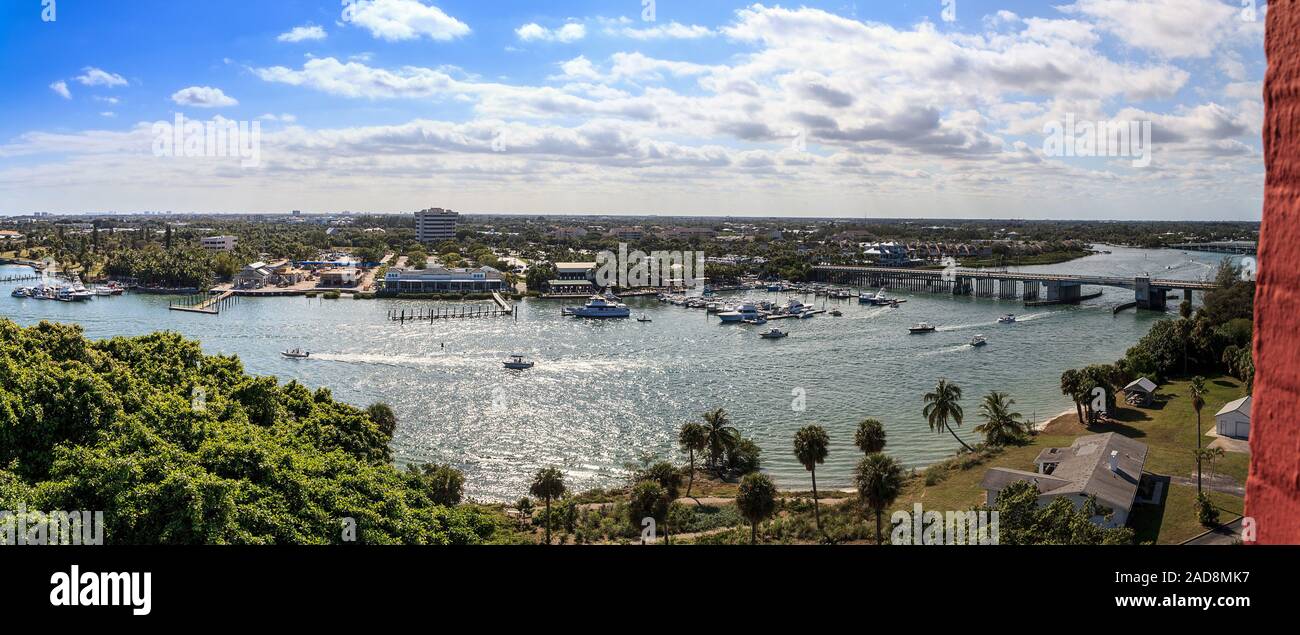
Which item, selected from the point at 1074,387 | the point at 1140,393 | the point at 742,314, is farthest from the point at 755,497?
the point at 742,314

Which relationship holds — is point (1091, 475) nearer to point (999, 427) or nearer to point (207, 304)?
point (999, 427)

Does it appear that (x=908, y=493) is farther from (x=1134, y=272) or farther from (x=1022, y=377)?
(x=1134, y=272)

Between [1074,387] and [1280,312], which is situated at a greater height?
[1280,312]

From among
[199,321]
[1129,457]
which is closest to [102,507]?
[1129,457]

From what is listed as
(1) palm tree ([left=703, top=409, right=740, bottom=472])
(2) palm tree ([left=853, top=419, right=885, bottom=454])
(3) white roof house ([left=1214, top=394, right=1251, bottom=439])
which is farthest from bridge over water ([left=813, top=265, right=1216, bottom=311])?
(1) palm tree ([left=703, top=409, right=740, bottom=472])

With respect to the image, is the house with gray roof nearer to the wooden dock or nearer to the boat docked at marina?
the boat docked at marina

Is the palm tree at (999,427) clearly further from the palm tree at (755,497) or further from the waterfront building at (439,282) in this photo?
the waterfront building at (439,282)

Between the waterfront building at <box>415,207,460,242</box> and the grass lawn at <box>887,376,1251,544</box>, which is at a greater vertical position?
the waterfront building at <box>415,207,460,242</box>
